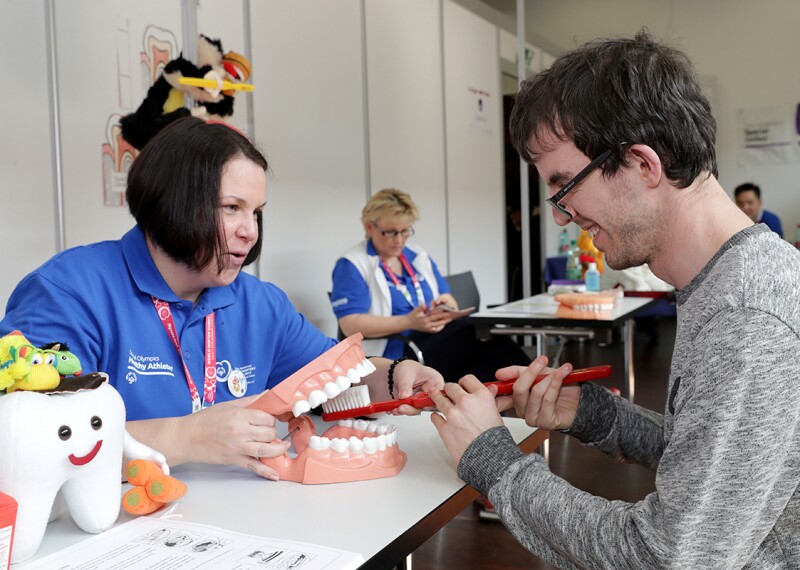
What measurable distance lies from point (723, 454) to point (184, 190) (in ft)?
3.64

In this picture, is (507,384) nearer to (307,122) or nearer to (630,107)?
(630,107)

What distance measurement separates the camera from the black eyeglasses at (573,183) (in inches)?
47.5

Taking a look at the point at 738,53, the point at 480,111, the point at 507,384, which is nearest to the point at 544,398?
the point at 507,384

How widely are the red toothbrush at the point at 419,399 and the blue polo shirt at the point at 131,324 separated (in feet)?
0.95

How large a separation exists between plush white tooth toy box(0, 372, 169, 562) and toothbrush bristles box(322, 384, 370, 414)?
55cm

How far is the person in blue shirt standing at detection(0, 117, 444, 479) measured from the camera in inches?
59.6

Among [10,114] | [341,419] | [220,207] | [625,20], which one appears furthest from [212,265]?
[625,20]

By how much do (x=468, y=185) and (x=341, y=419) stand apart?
5.97 meters

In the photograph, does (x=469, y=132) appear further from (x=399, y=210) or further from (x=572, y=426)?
(x=572, y=426)

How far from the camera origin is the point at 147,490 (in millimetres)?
1185

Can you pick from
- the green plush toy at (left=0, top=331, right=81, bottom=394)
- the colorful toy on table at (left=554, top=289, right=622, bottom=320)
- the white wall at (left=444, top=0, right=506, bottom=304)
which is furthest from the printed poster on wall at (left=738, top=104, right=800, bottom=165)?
the green plush toy at (left=0, top=331, right=81, bottom=394)

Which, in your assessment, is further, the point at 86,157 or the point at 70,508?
the point at 86,157

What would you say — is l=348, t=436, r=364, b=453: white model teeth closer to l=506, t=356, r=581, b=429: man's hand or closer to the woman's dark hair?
l=506, t=356, r=581, b=429: man's hand

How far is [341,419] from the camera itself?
4.95 ft
